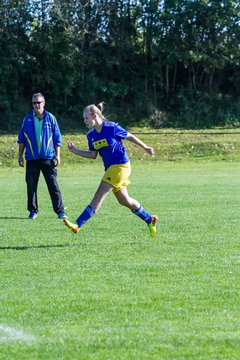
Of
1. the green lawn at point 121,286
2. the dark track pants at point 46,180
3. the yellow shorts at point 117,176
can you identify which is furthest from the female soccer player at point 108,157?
the dark track pants at point 46,180

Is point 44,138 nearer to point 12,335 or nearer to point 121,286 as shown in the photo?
point 121,286

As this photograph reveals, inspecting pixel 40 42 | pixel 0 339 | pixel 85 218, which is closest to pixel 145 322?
pixel 0 339

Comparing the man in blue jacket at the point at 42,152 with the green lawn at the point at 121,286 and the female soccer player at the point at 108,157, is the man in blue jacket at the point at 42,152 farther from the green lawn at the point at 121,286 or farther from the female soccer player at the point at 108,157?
the female soccer player at the point at 108,157

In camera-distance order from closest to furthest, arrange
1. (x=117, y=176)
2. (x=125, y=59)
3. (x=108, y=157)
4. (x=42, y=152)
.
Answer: (x=117, y=176) → (x=108, y=157) → (x=42, y=152) → (x=125, y=59)

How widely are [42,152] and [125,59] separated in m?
31.8

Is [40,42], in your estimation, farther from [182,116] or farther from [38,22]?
[182,116]

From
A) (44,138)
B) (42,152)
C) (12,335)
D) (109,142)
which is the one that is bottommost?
(12,335)

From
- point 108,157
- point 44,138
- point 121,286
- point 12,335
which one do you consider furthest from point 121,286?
point 44,138

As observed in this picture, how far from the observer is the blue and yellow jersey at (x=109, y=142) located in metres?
10.8

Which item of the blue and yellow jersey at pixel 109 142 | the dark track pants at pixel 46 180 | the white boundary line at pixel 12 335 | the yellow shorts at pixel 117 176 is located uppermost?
the blue and yellow jersey at pixel 109 142

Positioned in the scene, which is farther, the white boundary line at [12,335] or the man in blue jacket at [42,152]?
the man in blue jacket at [42,152]

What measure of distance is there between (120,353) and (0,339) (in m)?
0.90

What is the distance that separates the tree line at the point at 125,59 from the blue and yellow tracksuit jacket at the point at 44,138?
27349 mm

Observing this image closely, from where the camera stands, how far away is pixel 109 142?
10.8 metres
